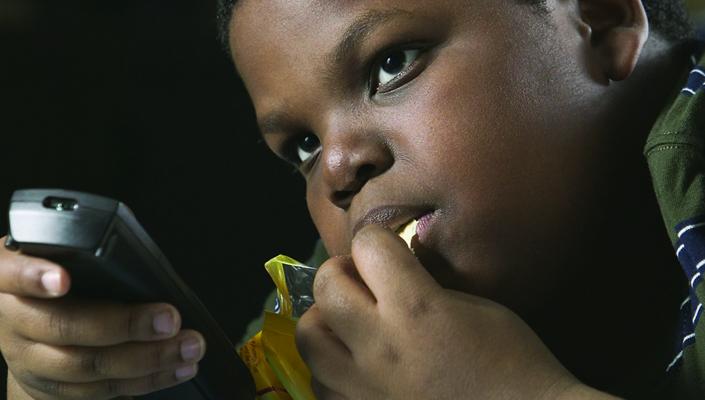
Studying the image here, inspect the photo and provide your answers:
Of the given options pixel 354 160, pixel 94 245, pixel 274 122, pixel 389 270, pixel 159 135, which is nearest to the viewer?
pixel 94 245

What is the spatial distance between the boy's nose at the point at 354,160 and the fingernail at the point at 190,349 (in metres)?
0.20

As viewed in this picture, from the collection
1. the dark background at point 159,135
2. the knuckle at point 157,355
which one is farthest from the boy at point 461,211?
the dark background at point 159,135

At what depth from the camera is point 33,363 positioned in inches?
23.8

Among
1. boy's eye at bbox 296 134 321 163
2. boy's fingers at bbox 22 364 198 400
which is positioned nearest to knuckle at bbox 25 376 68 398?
boy's fingers at bbox 22 364 198 400

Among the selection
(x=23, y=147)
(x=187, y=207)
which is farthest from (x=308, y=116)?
(x=23, y=147)

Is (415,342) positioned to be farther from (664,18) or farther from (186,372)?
(664,18)

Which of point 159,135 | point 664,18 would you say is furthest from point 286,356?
point 159,135

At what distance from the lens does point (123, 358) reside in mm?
545

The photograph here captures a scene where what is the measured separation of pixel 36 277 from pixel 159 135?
0.74 metres

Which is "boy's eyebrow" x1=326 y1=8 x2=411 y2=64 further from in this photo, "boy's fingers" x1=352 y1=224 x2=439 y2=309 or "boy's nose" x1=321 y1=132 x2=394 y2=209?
"boy's fingers" x1=352 y1=224 x2=439 y2=309

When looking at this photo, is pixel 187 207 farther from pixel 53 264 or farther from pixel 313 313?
pixel 53 264

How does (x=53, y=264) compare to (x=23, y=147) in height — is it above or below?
above

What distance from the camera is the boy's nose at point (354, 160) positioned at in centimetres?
68

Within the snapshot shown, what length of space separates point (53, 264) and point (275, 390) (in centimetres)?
22
